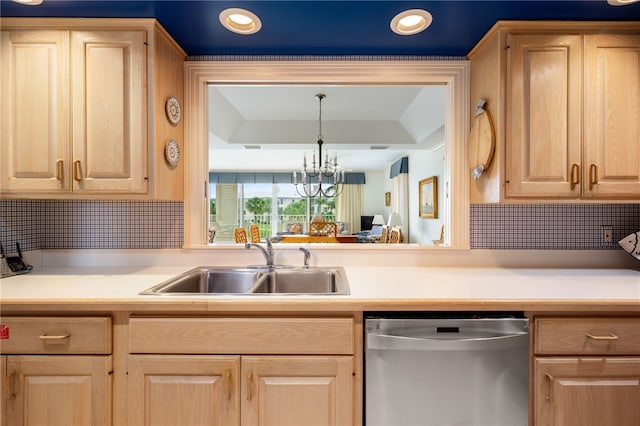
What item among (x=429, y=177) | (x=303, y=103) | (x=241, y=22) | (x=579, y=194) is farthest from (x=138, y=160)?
(x=429, y=177)

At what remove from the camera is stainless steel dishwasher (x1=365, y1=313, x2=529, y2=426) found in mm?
1195

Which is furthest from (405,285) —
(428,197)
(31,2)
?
(428,197)

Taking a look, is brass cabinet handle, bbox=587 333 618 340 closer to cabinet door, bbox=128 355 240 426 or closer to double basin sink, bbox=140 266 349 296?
double basin sink, bbox=140 266 349 296

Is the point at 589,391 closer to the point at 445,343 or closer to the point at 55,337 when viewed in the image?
the point at 445,343

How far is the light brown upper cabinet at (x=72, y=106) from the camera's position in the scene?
1.47 meters

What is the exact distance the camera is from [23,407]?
3.94 ft

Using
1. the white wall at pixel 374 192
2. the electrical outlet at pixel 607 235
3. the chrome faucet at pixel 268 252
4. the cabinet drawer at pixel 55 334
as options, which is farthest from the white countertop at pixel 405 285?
the white wall at pixel 374 192

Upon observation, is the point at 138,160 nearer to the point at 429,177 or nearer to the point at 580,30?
the point at 580,30

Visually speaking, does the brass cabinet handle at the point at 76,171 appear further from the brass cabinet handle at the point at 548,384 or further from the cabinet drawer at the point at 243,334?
the brass cabinet handle at the point at 548,384

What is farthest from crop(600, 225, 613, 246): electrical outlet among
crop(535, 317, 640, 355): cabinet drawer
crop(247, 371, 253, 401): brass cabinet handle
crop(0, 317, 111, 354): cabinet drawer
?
crop(0, 317, 111, 354): cabinet drawer

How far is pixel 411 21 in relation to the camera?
1543 millimetres

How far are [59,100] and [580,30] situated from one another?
2282 mm

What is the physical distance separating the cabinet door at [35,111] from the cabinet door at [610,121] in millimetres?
2254

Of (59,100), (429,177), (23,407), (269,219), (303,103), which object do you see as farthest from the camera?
(269,219)
